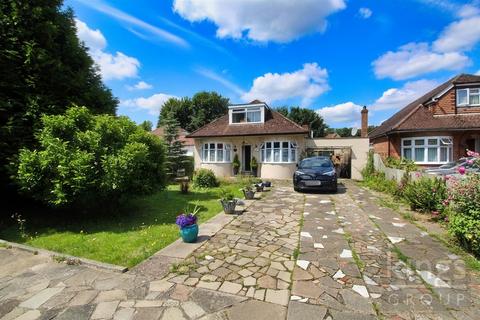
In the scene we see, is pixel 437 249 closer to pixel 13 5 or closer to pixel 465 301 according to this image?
pixel 465 301

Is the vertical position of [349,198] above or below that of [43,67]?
below

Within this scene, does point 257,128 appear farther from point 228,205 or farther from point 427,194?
point 427,194

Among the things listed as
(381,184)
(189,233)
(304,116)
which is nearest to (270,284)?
(189,233)

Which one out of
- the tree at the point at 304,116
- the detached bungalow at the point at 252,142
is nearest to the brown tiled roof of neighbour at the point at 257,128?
the detached bungalow at the point at 252,142

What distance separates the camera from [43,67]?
7.36m

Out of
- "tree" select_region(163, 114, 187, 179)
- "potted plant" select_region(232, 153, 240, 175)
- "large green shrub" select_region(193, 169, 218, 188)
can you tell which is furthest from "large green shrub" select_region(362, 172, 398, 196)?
"tree" select_region(163, 114, 187, 179)

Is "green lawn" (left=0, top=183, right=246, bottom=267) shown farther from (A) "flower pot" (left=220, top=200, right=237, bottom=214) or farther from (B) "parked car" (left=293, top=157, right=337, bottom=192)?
(B) "parked car" (left=293, top=157, right=337, bottom=192)

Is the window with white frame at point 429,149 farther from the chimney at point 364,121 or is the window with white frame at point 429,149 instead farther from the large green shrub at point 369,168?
the chimney at point 364,121

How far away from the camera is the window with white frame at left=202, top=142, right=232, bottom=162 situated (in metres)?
19.6

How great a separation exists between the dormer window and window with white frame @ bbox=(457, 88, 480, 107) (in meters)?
13.0

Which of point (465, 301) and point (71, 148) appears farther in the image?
point (71, 148)

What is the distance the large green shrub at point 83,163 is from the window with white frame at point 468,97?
19621 millimetres

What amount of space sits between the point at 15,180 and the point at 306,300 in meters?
7.21

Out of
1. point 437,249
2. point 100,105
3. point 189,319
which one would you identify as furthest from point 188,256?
point 100,105
